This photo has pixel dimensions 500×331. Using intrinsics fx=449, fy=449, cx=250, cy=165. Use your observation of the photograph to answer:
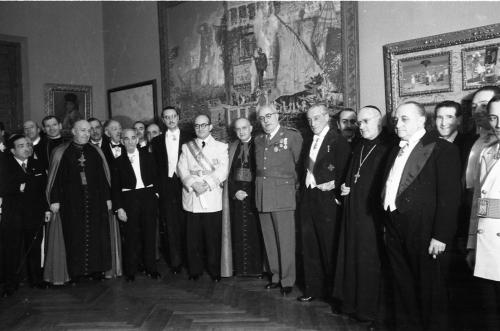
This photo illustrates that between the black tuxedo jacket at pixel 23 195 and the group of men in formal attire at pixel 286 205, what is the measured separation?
12 mm

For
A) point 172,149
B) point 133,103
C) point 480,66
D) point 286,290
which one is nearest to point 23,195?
point 172,149

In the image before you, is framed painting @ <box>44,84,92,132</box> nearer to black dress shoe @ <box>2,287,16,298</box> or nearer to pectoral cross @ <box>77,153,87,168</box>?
pectoral cross @ <box>77,153,87,168</box>

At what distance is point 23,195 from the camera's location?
15.0ft

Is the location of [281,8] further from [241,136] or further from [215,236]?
[215,236]

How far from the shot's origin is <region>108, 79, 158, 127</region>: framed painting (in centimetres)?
748

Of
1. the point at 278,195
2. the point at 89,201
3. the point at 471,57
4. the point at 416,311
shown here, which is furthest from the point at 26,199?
the point at 471,57

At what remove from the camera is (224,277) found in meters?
4.89

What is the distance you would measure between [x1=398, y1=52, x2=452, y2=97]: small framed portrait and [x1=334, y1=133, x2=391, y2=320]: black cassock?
1337 millimetres

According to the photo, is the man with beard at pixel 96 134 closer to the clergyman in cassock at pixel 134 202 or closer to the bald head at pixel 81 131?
the bald head at pixel 81 131

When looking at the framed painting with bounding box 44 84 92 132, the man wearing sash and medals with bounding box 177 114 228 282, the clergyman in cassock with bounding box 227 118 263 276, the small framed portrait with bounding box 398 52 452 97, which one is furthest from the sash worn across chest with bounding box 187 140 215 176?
the framed painting with bounding box 44 84 92 132

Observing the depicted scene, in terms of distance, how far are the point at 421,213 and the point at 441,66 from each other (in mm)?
2022

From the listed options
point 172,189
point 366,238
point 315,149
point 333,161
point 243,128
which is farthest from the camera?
point 172,189

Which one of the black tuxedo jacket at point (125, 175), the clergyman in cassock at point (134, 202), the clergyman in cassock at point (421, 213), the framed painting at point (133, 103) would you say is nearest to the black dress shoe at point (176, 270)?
the clergyman in cassock at point (134, 202)

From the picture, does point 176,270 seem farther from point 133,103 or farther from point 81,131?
point 133,103
